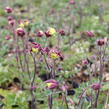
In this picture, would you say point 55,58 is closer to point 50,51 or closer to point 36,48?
point 50,51

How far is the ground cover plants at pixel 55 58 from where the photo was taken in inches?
87.3

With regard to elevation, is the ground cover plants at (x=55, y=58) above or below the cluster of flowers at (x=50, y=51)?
below

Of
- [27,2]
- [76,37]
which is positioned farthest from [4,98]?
[27,2]

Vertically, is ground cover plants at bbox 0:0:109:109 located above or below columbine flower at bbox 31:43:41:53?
below

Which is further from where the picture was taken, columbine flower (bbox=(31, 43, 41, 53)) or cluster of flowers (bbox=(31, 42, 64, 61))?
columbine flower (bbox=(31, 43, 41, 53))

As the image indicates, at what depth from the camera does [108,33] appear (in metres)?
4.43

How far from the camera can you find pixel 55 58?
2041mm

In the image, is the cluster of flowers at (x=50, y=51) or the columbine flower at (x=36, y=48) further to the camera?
the columbine flower at (x=36, y=48)

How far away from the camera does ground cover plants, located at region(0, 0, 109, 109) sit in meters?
2.22

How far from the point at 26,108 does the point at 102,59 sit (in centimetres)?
85

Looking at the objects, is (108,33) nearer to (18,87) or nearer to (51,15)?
(51,15)

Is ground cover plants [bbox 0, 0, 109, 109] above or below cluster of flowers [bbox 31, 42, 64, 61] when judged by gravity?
below

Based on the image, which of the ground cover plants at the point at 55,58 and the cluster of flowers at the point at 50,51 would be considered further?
the ground cover plants at the point at 55,58

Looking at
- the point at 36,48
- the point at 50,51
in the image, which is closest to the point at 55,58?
the point at 50,51
